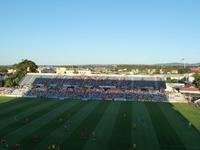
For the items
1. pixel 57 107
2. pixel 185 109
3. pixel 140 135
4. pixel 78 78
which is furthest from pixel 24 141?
pixel 78 78

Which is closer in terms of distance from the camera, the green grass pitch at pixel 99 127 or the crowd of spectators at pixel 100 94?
the green grass pitch at pixel 99 127

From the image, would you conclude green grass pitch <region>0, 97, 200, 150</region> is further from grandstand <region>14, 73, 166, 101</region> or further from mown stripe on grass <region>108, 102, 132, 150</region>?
grandstand <region>14, 73, 166, 101</region>

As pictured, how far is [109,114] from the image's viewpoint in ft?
148

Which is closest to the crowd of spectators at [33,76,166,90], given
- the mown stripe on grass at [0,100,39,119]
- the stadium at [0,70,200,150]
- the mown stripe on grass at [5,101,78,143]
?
the stadium at [0,70,200,150]

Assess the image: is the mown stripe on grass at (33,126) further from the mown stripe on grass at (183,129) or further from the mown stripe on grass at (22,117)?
the mown stripe on grass at (183,129)

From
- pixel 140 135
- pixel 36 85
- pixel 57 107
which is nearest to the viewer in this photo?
pixel 140 135

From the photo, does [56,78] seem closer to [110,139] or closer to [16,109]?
[16,109]

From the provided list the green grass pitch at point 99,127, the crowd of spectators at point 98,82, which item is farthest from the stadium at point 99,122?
the crowd of spectators at point 98,82

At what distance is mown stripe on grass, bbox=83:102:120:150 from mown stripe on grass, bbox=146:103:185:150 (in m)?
5.03

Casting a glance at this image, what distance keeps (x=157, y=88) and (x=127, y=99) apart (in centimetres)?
1222

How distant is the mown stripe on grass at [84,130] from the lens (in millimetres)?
28281

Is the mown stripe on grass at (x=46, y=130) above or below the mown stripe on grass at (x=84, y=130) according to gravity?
above

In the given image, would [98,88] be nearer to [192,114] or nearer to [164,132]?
[192,114]

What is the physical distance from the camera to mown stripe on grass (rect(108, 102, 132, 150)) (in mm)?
28469
